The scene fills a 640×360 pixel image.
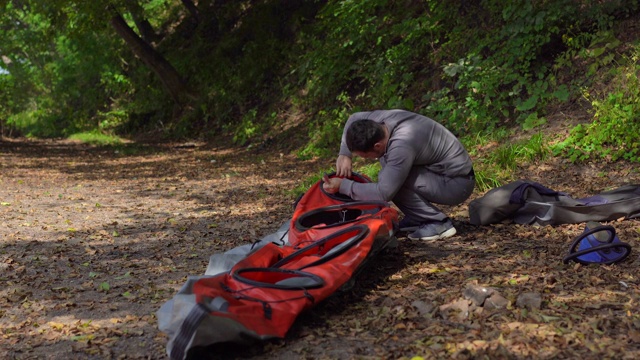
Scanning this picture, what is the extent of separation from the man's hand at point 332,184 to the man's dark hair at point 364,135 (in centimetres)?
27

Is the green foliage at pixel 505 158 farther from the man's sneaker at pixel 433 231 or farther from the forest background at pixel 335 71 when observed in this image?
the man's sneaker at pixel 433 231

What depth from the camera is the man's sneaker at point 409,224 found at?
5.20m

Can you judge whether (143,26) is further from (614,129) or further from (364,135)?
(364,135)

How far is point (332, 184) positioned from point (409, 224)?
0.87 m

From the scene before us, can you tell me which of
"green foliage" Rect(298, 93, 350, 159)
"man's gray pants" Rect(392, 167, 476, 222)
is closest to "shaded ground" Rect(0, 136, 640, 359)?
"man's gray pants" Rect(392, 167, 476, 222)

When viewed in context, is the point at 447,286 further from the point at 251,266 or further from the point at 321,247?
the point at 251,266

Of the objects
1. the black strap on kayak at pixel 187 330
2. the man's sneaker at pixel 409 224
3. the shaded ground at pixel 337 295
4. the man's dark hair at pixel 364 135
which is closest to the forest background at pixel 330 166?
the shaded ground at pixel 337 295

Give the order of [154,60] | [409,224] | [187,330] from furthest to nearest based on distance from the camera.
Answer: [154,60] < [409,224] < [187,330]

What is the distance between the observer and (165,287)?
14.3 ft

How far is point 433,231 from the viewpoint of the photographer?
510 centimetres

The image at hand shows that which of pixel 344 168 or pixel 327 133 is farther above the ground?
pixel 344 168

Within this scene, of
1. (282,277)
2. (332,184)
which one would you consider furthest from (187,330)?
(332,184)

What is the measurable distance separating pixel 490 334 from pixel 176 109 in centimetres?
1716

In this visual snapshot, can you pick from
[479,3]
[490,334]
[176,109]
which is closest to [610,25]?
[479,3]
